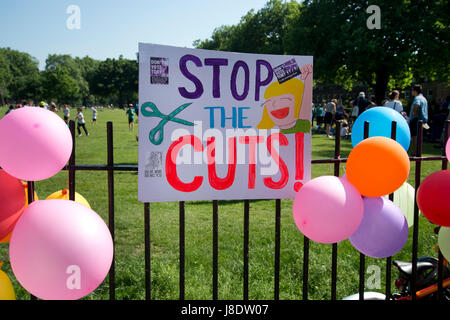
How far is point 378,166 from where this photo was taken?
2016mm

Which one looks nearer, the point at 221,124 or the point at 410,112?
the point at 221,124

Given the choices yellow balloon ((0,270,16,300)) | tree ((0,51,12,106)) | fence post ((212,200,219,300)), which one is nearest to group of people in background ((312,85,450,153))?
fence post ((212,200,219,300))

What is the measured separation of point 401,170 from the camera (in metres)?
2.06

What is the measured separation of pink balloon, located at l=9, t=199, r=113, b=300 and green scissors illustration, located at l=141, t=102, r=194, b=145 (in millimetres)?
594

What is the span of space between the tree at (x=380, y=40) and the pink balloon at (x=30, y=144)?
927 inches

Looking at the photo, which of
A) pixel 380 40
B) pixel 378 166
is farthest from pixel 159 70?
pixel 380 40

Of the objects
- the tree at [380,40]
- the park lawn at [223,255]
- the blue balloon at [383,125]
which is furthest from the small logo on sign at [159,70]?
the tree at [380,40]

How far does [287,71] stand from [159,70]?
79 cm

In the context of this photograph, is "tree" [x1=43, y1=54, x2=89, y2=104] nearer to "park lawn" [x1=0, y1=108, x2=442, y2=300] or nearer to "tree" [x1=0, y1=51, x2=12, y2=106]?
"tree" [x1=0, y1=51, x2=12, y2=106]

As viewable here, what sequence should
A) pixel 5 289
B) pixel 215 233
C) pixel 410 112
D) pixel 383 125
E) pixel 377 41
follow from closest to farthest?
1. pixel 5 289
2. pixel 215 233
3. pixel 383 125
4. pixel 410 112
5. pixel 377 41

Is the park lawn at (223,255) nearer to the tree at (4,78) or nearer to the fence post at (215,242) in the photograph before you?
the fence post at (215,242)

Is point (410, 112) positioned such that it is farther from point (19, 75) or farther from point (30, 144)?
point (19, 75)
